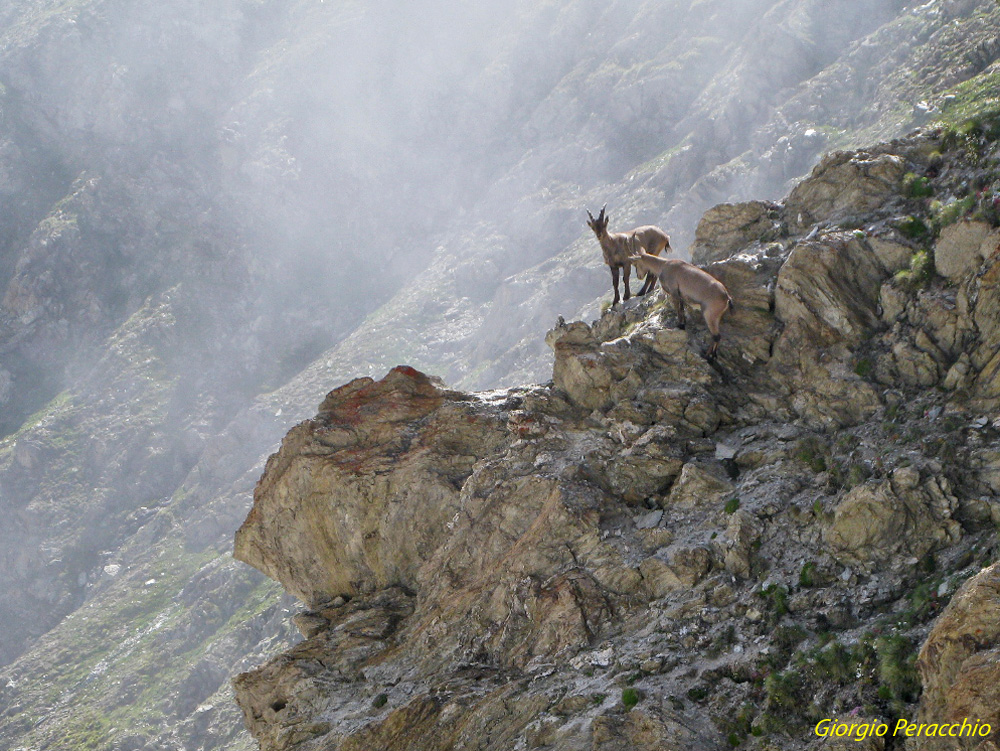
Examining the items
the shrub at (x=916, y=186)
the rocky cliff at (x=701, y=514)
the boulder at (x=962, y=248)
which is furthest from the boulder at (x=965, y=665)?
the shrub at (x=916, y=186)

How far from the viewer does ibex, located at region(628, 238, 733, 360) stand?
23.5 m

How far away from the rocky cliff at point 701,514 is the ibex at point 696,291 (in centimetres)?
72

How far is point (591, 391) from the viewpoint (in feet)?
80.5

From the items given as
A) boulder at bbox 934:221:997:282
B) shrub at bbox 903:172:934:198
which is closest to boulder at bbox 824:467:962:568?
boulder at bbox 934:221:997:282

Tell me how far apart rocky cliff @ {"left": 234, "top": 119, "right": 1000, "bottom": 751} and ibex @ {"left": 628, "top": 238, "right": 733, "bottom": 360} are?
2.37 ft

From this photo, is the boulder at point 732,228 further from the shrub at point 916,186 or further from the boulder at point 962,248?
the boulder at point 962,248

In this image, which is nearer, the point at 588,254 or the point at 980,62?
the point at 980,62

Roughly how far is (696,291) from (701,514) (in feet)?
22.5

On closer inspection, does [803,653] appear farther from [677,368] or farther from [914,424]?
[677,368]

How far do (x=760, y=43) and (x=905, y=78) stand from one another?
49648 millimetres

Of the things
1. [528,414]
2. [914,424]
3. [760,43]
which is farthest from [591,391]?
[760,43]

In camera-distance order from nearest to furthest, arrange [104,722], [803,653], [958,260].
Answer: [803,653]
[958,260]
[104,722]

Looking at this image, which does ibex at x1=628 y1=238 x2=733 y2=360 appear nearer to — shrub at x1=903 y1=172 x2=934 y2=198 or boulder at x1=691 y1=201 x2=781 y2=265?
boulder at x1=691 y1=201 x2=781 y2=265

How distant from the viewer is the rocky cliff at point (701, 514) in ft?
52.9
